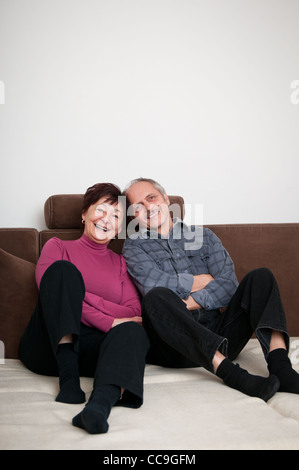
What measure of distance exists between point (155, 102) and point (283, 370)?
1598 mm

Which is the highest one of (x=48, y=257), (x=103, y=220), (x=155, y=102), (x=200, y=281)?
(x=155, y=102)

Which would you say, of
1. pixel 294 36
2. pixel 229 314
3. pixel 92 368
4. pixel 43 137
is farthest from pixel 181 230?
pixel 294 36

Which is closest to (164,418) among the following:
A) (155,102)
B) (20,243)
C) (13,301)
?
(13,301)

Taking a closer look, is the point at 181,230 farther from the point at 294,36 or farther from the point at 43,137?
the point at 294,36

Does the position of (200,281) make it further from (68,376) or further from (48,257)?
(68,376)

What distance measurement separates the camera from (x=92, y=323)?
1667 mm

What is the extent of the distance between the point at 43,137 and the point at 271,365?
158cm

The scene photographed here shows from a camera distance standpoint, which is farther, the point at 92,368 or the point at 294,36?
the point at 294,36

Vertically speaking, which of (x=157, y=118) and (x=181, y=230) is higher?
(x=157, y=118)

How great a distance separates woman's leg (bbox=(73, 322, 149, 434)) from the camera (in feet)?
3.95

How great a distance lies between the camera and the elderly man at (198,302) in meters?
1.44

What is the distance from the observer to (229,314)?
1706 millimetres

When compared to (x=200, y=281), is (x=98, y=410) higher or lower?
lower

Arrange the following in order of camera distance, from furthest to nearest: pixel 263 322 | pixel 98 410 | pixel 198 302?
pixel 198 302 < pixel 263 322 < pixel 98 410
